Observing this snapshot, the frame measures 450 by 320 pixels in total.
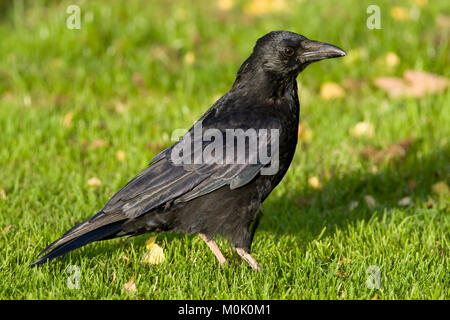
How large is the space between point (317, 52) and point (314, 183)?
1542mm

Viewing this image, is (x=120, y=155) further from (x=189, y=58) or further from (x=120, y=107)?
(x=189, y=58)

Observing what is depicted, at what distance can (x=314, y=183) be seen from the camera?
5273 mm

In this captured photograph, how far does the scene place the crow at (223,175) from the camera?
151 inches

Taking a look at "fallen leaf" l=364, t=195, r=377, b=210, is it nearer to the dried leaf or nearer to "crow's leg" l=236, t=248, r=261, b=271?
"crow's leg" l=236, t=248, r=261, b=271

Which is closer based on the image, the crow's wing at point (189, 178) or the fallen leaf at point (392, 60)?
the crow's wing at point (189, 178)

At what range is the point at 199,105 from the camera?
660cm

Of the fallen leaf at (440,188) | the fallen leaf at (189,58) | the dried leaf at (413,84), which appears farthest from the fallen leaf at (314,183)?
the fallen leaf at (189,58)

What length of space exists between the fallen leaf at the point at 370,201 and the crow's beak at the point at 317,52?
1.47 meters

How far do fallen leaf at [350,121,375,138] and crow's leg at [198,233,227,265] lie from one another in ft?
7.94

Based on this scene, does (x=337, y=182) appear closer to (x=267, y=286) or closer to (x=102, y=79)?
(x=267, y=286)

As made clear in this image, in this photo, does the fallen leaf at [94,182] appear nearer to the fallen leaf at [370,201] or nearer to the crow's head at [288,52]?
the crow's head at [288,52]

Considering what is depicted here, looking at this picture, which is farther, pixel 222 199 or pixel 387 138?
pixel 387 138

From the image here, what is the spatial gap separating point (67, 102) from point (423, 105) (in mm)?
3702

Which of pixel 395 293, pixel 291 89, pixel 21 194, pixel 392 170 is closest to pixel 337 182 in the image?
pixel 392 170
